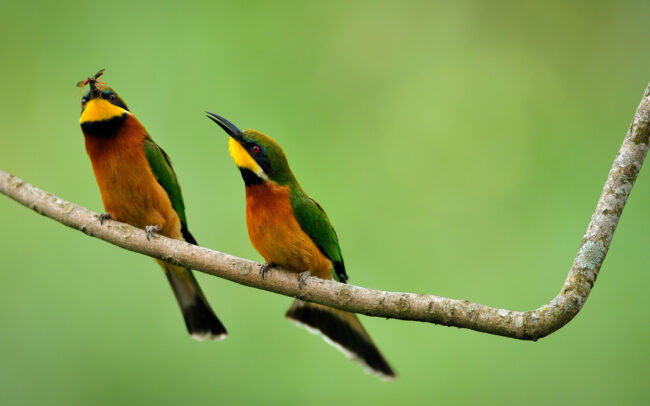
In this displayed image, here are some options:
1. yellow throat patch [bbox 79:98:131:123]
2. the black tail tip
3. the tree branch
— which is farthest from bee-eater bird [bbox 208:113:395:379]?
yellow throat patch [bbox 79:98:131:123]

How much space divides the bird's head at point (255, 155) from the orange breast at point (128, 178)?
0.67 metres

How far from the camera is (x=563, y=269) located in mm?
4043

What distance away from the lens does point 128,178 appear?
9.94 ft

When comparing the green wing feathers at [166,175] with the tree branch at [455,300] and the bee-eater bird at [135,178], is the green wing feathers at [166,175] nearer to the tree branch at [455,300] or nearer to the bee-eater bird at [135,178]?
the bee-eater bird at [135,178]

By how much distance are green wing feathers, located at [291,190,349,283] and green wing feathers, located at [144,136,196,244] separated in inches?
29.1

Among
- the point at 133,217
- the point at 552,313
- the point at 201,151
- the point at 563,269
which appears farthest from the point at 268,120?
the point at 552,313

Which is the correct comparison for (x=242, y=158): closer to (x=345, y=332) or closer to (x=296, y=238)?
(x=296, y=238)

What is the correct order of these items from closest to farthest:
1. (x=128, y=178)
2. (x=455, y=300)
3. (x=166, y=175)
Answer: (x=455, y=300) < (x=128, y=178) < (x=166, y=175)

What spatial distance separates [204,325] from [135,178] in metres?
0.81

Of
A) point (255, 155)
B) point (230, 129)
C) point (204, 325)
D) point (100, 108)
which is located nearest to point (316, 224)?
point (255, 155)

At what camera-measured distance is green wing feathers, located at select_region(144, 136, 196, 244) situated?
312cm

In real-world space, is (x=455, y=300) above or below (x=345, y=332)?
above

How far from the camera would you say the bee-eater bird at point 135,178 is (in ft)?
9.52

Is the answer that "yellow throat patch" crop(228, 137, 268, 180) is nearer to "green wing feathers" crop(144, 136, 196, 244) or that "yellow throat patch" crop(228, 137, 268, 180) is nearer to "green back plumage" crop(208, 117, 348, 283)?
"green back plumage" crop(208, 117, 348, 283)
